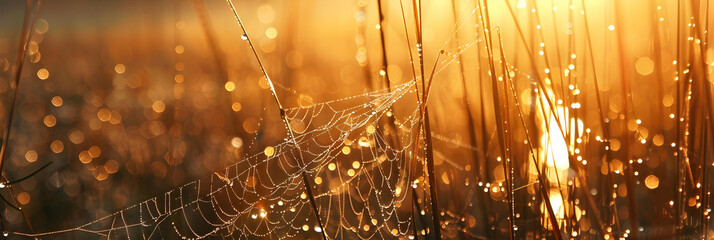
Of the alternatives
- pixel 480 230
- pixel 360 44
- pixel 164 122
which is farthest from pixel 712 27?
pixel 164 122

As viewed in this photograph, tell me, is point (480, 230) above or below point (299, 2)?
below

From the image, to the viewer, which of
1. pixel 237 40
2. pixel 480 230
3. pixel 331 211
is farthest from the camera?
pixel 237 40

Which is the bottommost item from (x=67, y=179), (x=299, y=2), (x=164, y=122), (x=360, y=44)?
(x=67, y=179)

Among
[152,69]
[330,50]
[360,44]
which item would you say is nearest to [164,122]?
[152,69]

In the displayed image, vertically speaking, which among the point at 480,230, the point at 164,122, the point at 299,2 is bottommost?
the point at 480,230

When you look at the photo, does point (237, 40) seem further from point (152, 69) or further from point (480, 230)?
point (480, 230)

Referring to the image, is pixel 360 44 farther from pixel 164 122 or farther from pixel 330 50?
pixel 164 122

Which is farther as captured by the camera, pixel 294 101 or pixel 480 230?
pixel 294 101

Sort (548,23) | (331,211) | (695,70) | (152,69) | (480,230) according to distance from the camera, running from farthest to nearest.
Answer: (152,69) < (331,211) < (480,230) < (548,23) < (695,70)

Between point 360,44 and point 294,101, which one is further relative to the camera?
point 294,101
